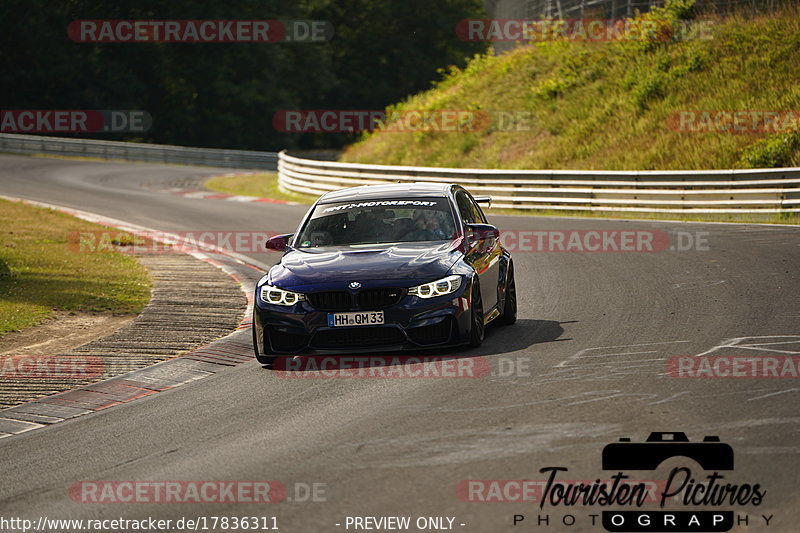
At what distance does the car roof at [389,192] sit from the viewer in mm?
11414

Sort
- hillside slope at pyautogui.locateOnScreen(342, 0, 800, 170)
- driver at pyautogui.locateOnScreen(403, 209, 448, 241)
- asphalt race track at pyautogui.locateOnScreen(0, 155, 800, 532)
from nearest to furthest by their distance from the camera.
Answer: asphalt race track at pyautogui.locateOnScreen(0, 155, 800, 532) < driver at pyautogui.locateOnScreen(403, 209, 448, 241) < hillside slope at pyautogui.locateOnScreen(342, 0, 800, 170)

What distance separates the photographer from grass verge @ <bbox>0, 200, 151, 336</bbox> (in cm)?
1342

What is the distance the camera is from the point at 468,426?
7.21 metres

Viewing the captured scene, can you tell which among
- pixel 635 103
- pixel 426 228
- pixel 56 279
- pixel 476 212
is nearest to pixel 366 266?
pixel 426 228

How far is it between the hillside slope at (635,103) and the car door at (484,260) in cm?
1746

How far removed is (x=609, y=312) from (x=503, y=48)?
3737 cm

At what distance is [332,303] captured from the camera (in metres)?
9.66

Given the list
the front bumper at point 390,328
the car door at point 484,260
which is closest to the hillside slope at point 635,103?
the car door at point 484,260

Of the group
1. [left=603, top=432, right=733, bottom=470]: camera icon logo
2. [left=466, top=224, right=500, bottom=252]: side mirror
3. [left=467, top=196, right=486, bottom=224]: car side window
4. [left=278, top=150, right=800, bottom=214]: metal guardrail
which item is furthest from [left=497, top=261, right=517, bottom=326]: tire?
[left=278, top=150, right=800, bottom=214]: metal guardrail

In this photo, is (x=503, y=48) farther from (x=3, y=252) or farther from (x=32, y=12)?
(x=3, y=252)

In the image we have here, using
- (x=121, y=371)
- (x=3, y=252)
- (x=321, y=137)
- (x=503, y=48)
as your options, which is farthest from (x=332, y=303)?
(x=321, y=137)

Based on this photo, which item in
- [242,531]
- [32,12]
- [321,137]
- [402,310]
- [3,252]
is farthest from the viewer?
[321,137]

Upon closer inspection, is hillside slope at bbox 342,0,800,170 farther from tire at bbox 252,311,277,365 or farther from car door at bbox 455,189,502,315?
tire at bbox 252,311,277,365

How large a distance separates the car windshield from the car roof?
0.15 meters
